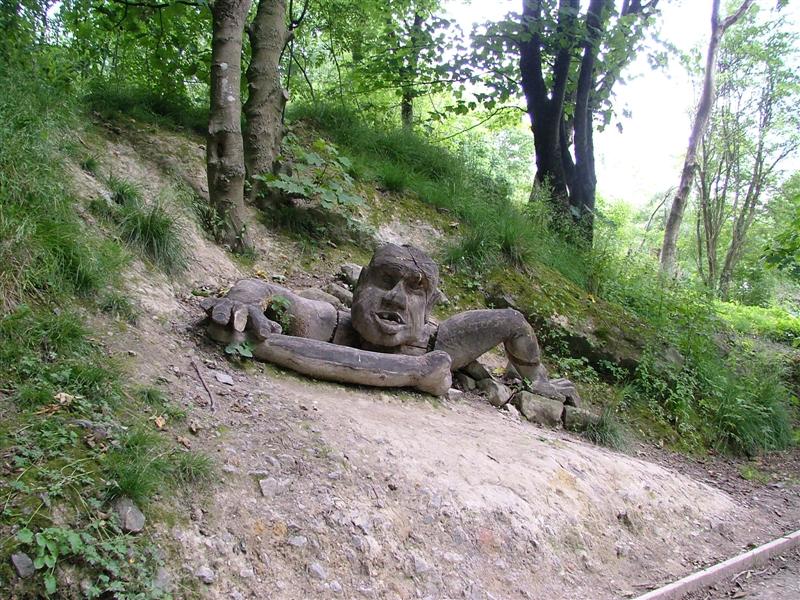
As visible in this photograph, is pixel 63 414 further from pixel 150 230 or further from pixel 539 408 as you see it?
pixel 539 408

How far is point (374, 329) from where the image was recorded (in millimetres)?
4664

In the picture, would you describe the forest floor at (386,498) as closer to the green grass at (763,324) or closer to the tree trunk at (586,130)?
the tree trunk at (586,130)

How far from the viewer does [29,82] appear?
526 centimetres

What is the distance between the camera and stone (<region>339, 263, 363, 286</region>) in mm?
6188

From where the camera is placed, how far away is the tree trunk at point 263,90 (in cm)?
665

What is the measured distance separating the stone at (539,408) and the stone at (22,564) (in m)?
4.14

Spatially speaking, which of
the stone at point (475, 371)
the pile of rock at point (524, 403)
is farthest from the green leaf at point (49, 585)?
the stone at point (475, 371)

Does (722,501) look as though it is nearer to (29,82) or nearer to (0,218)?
(0,218)

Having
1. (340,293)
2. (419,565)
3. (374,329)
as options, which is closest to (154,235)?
(340,293)

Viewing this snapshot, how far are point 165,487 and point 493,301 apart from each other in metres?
4.99

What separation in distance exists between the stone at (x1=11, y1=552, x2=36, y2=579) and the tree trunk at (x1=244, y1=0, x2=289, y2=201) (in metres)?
5.11

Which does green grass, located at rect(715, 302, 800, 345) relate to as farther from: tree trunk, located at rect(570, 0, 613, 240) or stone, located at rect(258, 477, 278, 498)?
stone, located at rect(258, 477, 278, 498)

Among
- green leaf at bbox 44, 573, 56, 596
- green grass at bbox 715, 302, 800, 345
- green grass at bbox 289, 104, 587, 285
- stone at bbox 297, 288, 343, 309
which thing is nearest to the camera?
green leaf at bbox 44, 573, 56, 596

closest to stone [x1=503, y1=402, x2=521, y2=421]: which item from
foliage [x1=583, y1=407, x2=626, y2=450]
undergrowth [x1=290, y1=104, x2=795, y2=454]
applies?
foliage [x1=583, y1=407, x2=626, y2=450]
